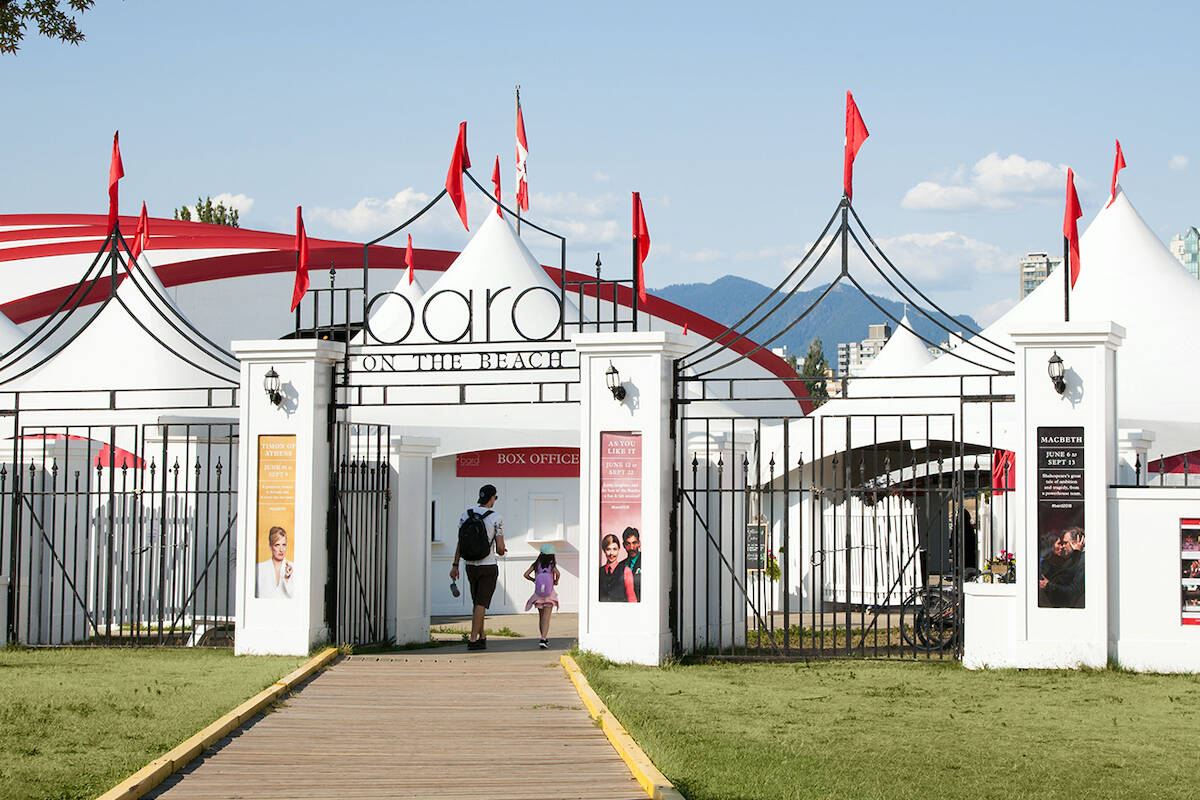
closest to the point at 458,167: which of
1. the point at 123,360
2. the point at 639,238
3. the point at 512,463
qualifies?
the point at 639,238

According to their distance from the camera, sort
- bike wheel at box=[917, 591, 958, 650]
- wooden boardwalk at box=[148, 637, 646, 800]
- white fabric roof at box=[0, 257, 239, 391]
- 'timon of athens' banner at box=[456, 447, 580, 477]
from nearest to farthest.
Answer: wooden boardwalk at box=[148, 637, 646, 800]
bike wheel at box=[917, 591, 958, 650]
'timon of athens' banner at box=[456, 447, 580, 477]
white fabric roof at box=[0, 257, 239, 391]

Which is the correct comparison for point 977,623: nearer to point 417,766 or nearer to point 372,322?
point 417,766

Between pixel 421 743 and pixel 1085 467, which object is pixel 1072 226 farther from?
pixel 421 743

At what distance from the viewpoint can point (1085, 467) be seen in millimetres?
12039

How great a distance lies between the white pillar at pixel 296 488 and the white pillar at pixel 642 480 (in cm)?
256

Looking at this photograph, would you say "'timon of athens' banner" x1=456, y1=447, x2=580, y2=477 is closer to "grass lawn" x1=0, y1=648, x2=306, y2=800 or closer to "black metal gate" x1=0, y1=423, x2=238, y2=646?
"black metal gate" x1=0, y1=423, x2=238, y2=646

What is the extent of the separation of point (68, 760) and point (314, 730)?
1.78 meters

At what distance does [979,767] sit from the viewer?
7.86 m

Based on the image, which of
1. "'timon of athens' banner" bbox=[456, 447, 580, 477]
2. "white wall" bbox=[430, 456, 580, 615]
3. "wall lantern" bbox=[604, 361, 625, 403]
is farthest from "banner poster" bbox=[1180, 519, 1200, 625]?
"'timon of athens' banner" bbox=[456, 447, 580, 477]

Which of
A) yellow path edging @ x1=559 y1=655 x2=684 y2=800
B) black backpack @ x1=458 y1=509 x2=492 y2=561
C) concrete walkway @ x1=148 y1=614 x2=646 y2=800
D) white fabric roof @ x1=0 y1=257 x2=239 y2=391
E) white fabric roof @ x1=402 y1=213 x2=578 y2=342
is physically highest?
white fabric roof @ x1=402 y1=213 x2=578 y2=342

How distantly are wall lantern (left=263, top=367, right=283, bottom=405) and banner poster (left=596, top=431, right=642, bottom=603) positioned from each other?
125 inches

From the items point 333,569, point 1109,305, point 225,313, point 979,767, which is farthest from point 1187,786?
point 225,313

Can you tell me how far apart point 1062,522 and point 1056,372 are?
4.19ft

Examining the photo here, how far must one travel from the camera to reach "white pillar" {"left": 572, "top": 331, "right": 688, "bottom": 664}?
1268cm
